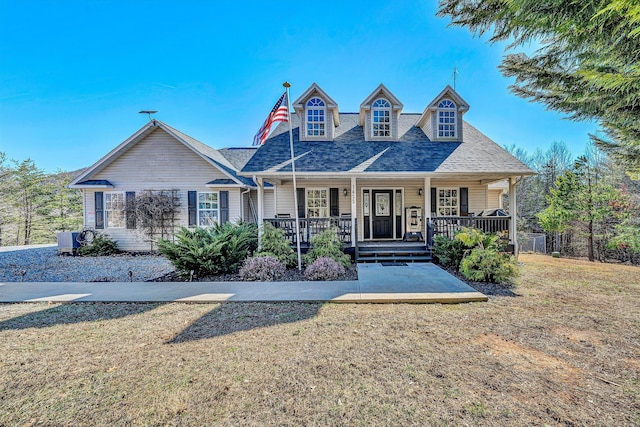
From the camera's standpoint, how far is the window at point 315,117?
11.1m

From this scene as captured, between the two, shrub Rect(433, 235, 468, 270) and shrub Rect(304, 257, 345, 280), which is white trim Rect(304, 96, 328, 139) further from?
shrub Rect(433, 235, 468, 270)

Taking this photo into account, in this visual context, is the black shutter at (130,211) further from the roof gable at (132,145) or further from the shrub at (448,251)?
the shrub at (448,251)

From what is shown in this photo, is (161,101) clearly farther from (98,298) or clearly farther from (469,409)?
(469,409)

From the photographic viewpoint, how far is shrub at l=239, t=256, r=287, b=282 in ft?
23.5

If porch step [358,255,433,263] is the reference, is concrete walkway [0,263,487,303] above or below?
below

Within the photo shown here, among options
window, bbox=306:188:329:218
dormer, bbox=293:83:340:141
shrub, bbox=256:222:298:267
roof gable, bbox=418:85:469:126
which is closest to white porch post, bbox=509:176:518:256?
roof gable, bbox=418:85:469:126

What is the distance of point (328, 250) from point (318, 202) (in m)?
3.85

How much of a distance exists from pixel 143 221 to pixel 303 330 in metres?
11.5

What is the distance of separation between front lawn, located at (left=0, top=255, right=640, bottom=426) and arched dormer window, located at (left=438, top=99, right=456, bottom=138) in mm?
8334

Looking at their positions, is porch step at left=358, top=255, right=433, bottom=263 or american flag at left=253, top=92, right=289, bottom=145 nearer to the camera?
american flag at left=253, top=92, right=289, bottom=145

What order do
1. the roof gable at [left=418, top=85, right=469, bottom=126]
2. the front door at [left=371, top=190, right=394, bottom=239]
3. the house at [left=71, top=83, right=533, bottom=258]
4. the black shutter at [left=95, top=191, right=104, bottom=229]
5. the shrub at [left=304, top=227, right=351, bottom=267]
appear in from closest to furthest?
the shrub at [left=304, top=227, right=351, bottom=267], the house at [left=71, top=83, right=533, bottom=258], the roof gable at [left=418, top=85, right=469, bottom=126], the front door at [left=371, top=190, right=394, bottom=239], the black shutter at [left=95, top=191, right=104, bottom=229]

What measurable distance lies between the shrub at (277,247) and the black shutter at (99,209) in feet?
30.0

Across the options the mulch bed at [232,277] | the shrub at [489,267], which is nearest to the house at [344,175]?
the mulch bed at [232,277]

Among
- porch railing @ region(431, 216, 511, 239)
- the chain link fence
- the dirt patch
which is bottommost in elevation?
the chain link fence
